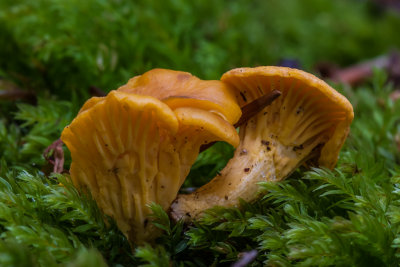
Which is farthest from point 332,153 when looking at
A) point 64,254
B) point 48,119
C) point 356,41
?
point 356,41

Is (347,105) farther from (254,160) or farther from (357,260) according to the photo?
(357,260)

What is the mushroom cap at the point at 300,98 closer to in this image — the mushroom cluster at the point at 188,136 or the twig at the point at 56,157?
the mushroom cluster at the point at 188,136

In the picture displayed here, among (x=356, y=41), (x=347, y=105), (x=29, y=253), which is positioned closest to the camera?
(x=29, y=253)

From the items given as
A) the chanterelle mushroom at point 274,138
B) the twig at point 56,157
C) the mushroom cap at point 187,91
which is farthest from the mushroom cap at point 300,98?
the twig at point 56,157

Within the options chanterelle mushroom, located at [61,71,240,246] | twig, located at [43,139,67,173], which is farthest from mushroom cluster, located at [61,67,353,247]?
twig, located at [43,139,67,173]

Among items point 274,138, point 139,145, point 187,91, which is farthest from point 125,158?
point 274,138

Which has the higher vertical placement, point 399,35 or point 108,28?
point 108,28

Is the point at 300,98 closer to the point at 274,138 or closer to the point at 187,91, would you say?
the point at 274,138
